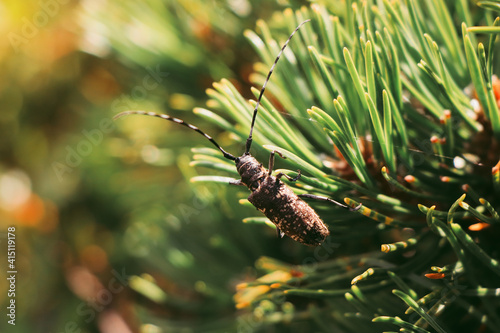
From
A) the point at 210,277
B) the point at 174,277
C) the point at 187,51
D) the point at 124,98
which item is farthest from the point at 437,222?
the point at 124,98

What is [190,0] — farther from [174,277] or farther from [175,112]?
[174,277]

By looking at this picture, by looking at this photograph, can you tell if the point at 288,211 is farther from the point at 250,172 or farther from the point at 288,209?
the point at 250,172

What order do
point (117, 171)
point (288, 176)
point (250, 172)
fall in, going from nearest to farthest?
point (288, 176) < point (250, 172) < point (117, 171)

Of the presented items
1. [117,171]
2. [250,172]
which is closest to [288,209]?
[250,172]

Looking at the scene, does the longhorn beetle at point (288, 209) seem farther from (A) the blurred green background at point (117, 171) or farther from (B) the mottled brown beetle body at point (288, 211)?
(A) the blurred green background at point (117, 171)

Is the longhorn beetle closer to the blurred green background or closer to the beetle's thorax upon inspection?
the beetle's thorax

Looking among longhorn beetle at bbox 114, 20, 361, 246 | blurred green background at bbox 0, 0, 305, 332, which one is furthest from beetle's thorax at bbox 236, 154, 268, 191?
blurred green background at bbox 0, 0, 305, 332

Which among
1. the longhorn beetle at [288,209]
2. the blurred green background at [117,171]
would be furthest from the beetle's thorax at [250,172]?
the blurred green background at [117,171]
